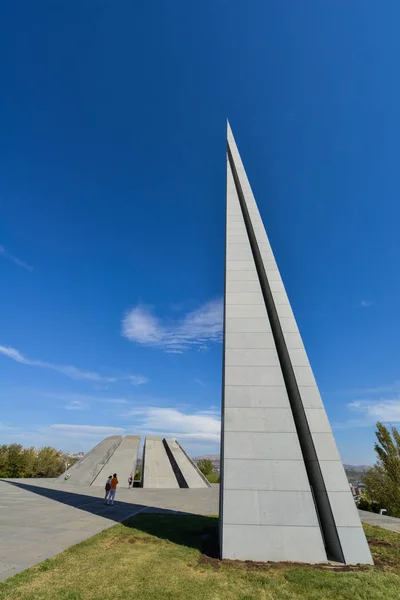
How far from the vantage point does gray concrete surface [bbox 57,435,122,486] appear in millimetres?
26056

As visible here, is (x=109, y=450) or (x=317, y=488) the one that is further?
(x=109, y=450)

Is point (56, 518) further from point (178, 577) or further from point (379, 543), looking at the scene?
point (379, 543)

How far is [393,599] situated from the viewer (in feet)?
19.3

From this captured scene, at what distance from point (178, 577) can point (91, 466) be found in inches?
973

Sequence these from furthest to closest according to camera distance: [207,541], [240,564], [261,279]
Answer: [261,279] < [207,541] < [240,564]

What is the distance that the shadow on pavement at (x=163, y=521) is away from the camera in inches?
377

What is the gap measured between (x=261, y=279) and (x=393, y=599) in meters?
10.2

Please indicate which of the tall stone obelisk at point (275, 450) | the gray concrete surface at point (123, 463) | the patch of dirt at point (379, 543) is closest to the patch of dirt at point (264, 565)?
the tall stone obelisk at point (275, 450)

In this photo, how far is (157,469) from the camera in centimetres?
2803

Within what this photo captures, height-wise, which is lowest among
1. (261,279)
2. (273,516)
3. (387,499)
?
(387,499)

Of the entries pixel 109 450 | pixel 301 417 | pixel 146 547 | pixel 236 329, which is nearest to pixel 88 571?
pixel 146 547

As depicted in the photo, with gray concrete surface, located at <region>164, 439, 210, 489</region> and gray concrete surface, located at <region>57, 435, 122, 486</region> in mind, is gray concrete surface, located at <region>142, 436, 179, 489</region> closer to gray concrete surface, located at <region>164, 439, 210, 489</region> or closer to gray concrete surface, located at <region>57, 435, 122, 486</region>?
gray concrete surface, located at <region>164, 439, 210, 489</region>

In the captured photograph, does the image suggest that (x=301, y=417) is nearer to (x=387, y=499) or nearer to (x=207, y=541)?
(x=207, y=541)

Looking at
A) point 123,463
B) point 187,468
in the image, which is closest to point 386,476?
point 187,468
